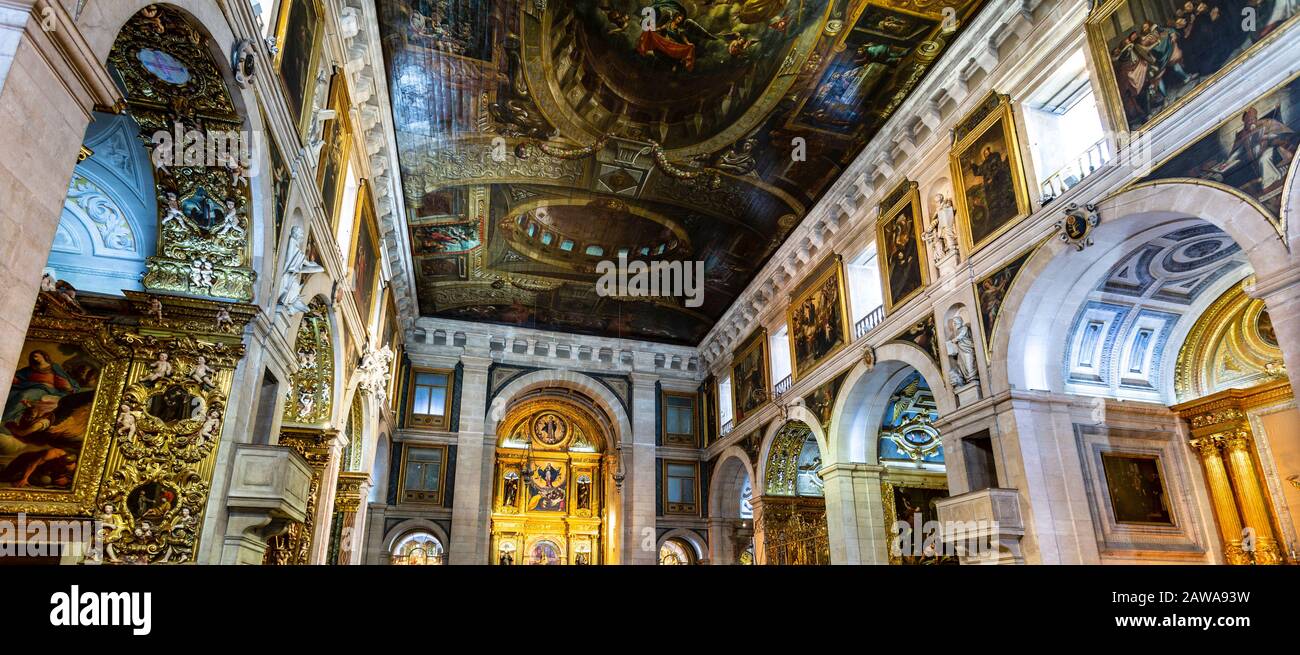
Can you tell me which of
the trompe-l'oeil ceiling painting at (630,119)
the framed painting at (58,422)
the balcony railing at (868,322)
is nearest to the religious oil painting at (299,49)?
the trompe-l'oeil ceiling painting at (630,119)

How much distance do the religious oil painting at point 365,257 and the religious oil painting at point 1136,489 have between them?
40.4ft

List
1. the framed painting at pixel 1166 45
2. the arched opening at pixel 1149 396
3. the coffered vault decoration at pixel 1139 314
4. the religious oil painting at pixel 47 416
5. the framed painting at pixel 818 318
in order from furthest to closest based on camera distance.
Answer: the framed painting at pixel 818 318 < the coffered vault decoration at pixel 1139 314 < the arched opening at pixel 1149 396 < the framed painting at pixel 1166 45 < the religious oil painting at pixel 47 416

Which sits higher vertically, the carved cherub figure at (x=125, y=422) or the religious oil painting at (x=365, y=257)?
the religious oil painting at (x=365, y=257)

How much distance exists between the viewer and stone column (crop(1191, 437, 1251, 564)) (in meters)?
10.3

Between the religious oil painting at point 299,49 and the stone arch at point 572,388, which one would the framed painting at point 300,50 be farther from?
the stone arch at point 572,388

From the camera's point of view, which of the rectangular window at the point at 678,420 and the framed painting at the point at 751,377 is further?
the rectangular window at the point at 678,420

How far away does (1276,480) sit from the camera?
10492 millimetres

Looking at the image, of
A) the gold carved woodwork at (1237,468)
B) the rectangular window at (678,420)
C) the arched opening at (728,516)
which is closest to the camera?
the gold carved woodwork at (1237,468)

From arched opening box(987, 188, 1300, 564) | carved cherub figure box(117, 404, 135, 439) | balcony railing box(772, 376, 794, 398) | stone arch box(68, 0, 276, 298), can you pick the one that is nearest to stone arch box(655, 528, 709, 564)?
balcony railing box(772, 376, 794, 398)

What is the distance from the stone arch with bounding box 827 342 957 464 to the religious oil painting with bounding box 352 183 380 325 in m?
9.49

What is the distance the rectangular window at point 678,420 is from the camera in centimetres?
2325

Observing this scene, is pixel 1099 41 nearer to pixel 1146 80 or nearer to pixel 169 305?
pixel 1146 80
